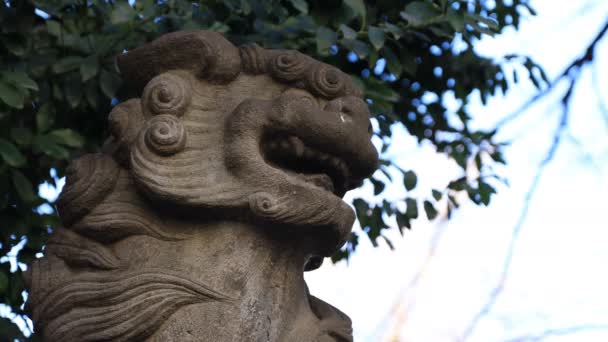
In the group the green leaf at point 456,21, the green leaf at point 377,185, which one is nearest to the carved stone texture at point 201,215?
the green leaf at point 456,21

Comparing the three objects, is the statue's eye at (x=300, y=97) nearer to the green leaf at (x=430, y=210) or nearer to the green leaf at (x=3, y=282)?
the green leaf at (x=3, y=282)

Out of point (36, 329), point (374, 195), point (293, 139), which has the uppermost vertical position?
point (293, 139)

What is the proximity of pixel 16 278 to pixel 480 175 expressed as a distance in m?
1.85

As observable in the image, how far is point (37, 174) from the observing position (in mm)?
4043

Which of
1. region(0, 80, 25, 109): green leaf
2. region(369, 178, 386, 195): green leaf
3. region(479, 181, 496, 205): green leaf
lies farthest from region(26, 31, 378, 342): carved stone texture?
region(479, 181, 496, 205): green leaf

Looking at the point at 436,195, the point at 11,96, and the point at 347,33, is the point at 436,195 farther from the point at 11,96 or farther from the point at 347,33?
the point at 11,96

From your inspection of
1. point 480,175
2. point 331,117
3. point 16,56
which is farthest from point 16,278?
point 480,175

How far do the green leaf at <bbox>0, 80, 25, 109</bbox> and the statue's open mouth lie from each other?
907 mm

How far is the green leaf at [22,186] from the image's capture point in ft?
11.7

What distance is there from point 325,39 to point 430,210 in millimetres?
1004

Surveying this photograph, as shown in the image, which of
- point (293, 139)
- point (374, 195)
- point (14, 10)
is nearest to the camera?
point (293, 139)

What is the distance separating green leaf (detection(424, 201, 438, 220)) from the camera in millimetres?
4270

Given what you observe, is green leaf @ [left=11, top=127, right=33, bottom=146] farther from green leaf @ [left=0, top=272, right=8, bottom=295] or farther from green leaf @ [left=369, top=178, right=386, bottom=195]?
green leaf @ [left=369, top=178, right=386, bottom=195]

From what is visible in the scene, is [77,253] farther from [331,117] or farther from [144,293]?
[331,117]
